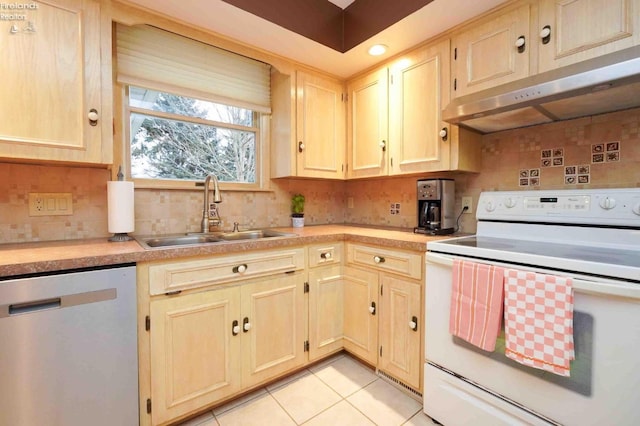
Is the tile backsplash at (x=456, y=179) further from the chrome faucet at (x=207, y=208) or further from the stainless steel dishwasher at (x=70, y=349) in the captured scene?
the stainless steel dishwasher at (x=70, y=349)

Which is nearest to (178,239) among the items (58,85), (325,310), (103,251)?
(103,251)

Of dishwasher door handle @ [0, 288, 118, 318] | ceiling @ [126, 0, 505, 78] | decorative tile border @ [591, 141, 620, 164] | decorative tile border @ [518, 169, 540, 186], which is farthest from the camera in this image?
decorative tile border @ [518, 169, 540, 186]

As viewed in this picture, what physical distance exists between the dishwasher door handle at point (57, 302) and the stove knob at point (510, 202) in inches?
77.3

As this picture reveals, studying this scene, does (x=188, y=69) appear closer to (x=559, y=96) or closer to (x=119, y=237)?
(x=119, y=237)

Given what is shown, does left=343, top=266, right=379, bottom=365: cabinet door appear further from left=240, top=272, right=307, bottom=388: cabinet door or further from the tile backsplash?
the tile backsplash

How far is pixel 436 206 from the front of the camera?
1828 mm

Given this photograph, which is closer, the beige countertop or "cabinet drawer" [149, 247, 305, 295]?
the beige countertop

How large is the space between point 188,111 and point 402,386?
88.4 inches

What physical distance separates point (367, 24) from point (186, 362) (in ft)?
7.11

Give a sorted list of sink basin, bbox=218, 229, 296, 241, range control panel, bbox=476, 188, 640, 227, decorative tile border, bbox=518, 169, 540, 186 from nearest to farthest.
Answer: range control panel, bbox=476, 188, 640, 227 → decorative tile border, bbox=518, 169, 540, 186 → sink basin, bbox=218, 229, 296, 241

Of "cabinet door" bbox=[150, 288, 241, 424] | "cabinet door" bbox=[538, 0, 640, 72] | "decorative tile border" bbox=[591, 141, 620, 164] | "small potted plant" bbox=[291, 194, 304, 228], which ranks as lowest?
"cabinet door" bbox=[150, 288, 241, 424]

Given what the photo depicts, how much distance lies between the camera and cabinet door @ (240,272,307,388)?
158 centimetres

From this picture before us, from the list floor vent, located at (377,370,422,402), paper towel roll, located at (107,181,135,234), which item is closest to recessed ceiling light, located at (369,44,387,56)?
paper towel roll, located at (107,181,135,234)

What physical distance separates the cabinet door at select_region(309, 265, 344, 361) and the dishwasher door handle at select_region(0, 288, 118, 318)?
1.06m
